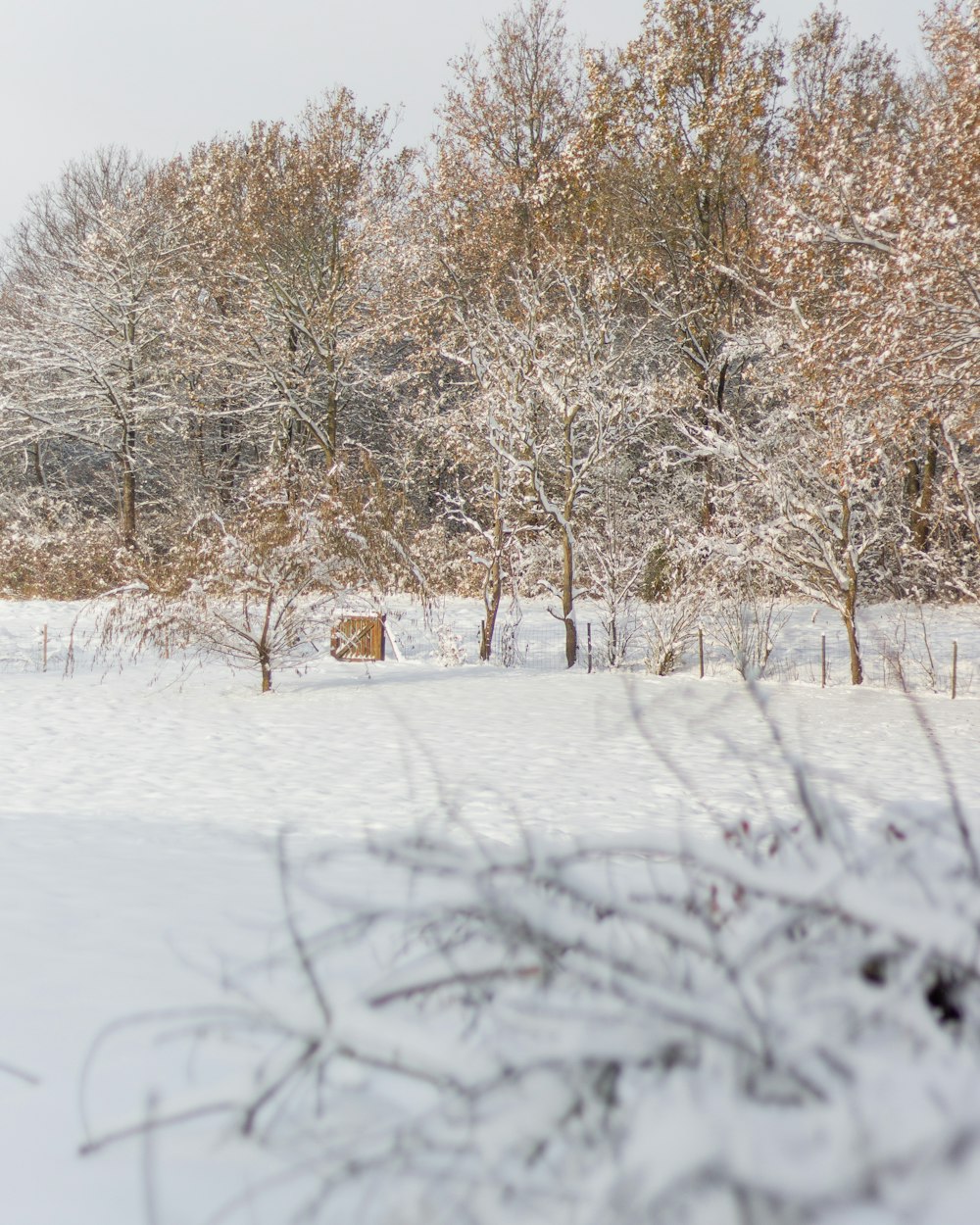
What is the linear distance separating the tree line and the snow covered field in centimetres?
230

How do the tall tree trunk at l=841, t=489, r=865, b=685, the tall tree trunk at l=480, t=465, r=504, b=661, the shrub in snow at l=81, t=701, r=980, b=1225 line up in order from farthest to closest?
1. the tall tree trunk at l=480, t=465, r=504, b=661
2. the tall tree trunk at l=841, t=489, r=865, b=685
3. the shrub in snow at l=81, t=701, r=980, b=1225

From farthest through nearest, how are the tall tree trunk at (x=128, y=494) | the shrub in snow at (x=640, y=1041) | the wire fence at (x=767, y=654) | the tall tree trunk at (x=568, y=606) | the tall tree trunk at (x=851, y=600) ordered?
the tall tree trunk at (x=128, y=494) → the tall tree trunk at (x=568, y=606) → the tall tree trunk at (x=851, y=600) → the wire fence at (x=767, y=654) → the shrub in snow at (x=640, y=1041)

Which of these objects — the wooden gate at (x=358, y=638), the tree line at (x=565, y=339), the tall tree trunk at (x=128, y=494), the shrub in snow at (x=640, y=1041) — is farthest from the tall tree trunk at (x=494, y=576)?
the shrub in snow at (x=640, y=1041)

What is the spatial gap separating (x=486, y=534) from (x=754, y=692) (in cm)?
1629

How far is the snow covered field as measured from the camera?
1156mm

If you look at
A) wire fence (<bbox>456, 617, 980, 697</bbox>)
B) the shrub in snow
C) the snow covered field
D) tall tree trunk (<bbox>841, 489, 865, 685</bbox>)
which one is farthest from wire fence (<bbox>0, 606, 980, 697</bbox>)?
the shrub in snow

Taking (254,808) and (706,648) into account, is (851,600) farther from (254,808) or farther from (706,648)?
(254,808)

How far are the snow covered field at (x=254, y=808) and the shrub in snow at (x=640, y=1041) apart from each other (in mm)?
15

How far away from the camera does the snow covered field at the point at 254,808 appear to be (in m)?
1.16

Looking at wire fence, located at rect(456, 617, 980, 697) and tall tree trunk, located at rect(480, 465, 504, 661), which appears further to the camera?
tall tree trunk, located at rect(480, 465, 504, 661)

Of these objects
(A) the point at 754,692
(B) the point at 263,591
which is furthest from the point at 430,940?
(B) the point at 263,591

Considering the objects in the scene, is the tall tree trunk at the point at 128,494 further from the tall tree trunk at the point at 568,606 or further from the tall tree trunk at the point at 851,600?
the tall tree trunk at the point at 851,600

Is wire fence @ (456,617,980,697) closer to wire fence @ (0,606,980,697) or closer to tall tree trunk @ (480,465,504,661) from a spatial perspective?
wire fence @ (0,606,980,697)

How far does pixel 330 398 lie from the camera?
22828 mm
